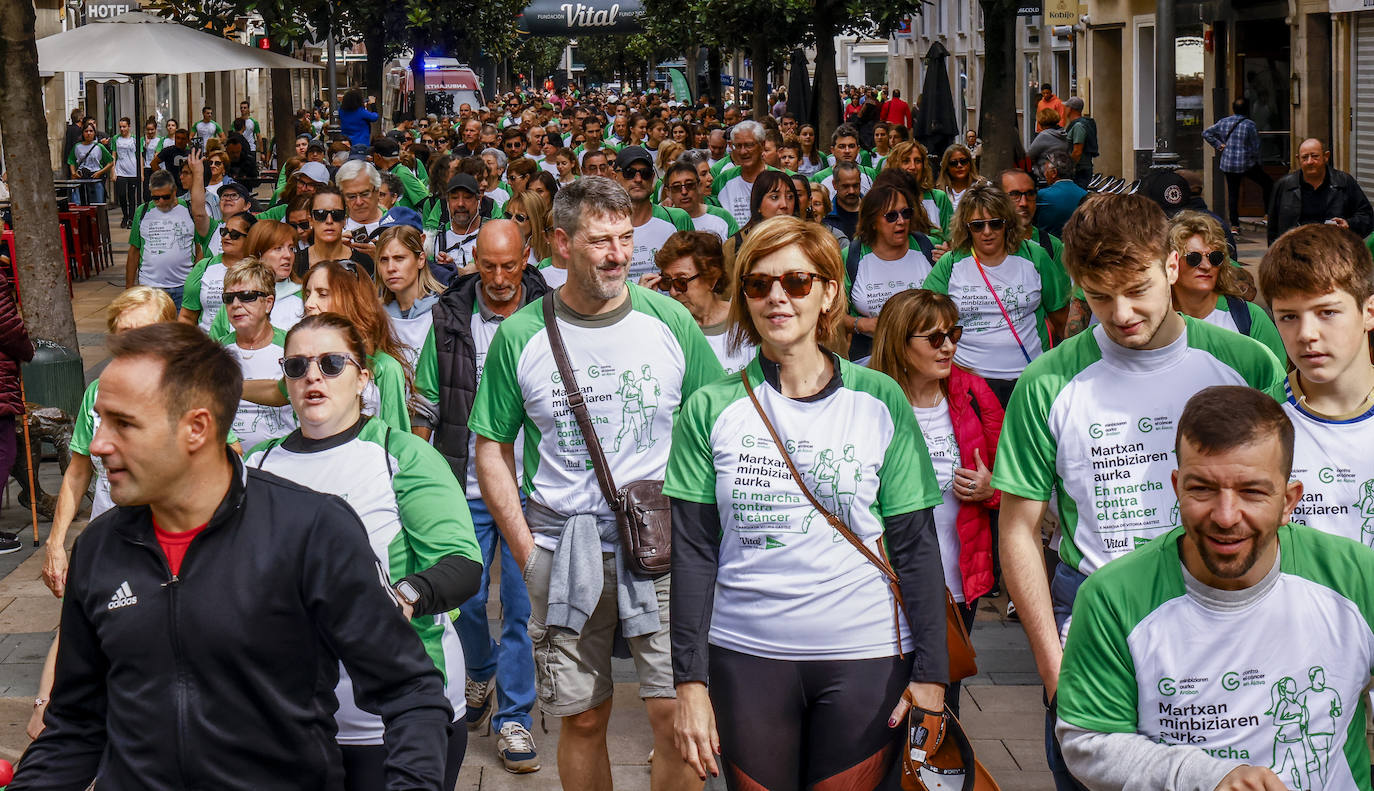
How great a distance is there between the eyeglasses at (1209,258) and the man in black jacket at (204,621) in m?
3.33

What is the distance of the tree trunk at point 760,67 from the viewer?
1267 inches

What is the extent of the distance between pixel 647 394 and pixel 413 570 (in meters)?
1.14

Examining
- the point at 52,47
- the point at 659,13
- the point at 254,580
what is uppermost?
the point at 659,13

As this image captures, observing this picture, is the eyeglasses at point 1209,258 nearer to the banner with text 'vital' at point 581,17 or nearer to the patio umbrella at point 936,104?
the patio umbrella at point 936,104

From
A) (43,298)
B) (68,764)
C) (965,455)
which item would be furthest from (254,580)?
(43,298)

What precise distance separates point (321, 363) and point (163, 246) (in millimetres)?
8576

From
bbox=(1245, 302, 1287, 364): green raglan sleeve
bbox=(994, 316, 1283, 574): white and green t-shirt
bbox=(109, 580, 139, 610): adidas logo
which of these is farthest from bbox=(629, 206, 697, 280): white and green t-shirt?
bbox=(109, 580, 139, 610): adidas logo

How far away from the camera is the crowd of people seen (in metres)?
3.01

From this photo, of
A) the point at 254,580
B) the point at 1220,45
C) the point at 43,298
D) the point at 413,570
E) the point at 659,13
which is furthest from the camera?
the point at 659,13

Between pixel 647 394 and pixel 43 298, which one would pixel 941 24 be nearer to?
pixel 43 298

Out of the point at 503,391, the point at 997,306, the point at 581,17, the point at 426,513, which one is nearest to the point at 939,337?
the point at 503,391

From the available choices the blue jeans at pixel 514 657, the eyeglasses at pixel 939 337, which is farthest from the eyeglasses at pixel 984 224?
the blue jeans at pixel 514 657

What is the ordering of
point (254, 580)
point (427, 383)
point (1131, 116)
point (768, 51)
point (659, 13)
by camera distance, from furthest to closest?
point (659, 13), point (768, 51), point (1131, 116), point (427, 383), point (254, 580)

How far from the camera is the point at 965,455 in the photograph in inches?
221
